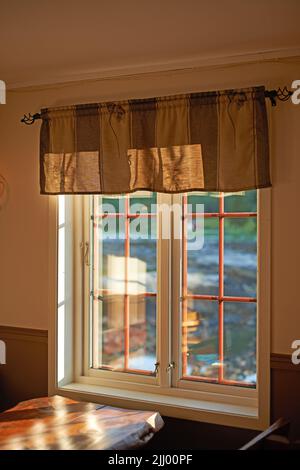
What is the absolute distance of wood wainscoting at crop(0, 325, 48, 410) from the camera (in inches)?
138

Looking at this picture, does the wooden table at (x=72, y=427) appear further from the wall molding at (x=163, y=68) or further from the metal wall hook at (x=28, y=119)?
the wall molding at (x=163, y=68)

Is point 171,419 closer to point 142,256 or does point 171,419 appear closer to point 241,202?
point 142,256

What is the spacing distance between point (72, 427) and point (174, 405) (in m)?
0.66

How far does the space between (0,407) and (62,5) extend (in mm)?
2433

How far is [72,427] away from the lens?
2633 mm

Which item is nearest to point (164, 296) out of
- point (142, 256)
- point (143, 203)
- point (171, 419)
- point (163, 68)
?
point (142, 256)

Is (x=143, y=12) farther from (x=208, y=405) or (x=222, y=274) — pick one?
(x=208, y=405)

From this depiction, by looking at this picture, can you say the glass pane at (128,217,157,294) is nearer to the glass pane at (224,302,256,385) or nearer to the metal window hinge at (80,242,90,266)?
the metal window hinge at (80,242,90,266)

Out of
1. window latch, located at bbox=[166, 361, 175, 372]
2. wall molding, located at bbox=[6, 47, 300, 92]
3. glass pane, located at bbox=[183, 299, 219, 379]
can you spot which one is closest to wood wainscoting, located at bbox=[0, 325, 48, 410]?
window latch, located at bbox=[166, 361, 175, 372]

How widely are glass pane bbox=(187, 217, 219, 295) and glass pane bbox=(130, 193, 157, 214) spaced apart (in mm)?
239

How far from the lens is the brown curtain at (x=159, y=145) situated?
290cm

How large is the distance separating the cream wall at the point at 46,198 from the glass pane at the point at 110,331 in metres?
0.33

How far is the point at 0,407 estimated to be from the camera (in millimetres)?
3623

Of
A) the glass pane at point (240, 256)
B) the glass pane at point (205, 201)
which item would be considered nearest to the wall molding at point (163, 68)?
the glass pane at point (205, 201)
